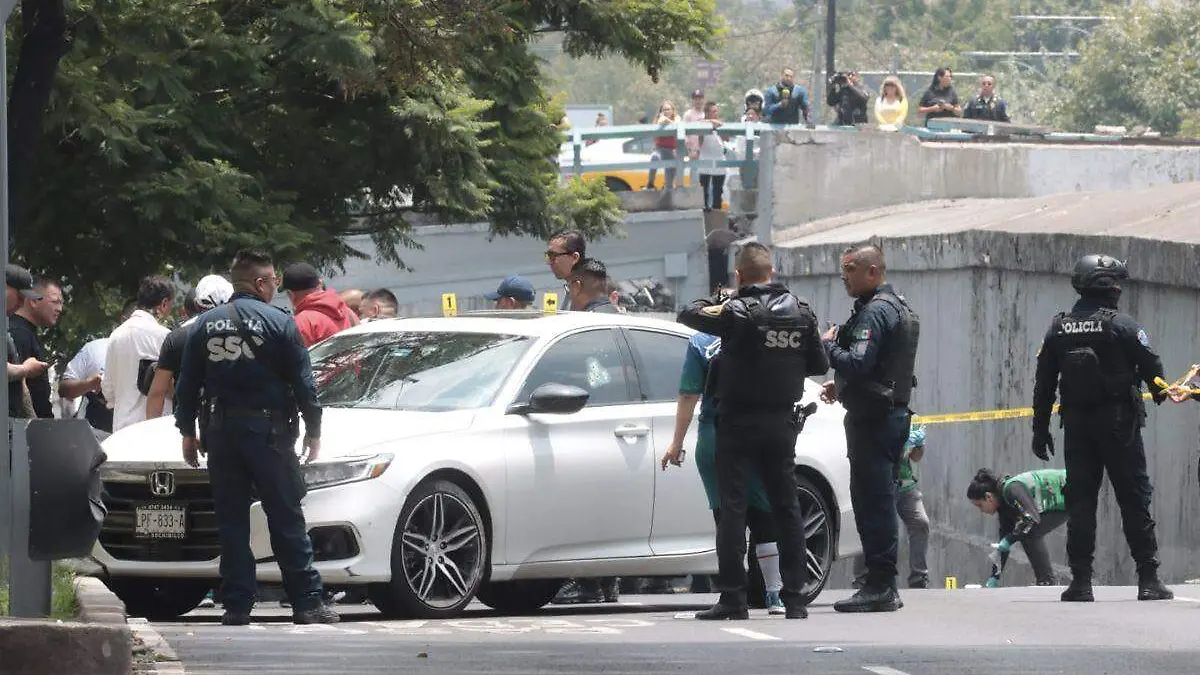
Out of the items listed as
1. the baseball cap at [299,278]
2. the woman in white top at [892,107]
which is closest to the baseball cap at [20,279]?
the baseball cap at [299,278]

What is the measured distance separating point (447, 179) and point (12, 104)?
174 inches

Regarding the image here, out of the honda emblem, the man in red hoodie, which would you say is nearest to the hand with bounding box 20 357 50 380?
the honda emblem

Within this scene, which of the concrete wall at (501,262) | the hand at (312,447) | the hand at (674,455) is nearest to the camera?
the hand at (312,447)

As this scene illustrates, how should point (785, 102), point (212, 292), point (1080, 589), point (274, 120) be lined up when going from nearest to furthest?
point (212, 292), point (1080, 589), point (274, 120), point (785, 102)

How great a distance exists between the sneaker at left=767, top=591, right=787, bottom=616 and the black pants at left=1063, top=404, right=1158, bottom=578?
1.92 meters

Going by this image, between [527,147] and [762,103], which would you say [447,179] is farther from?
[762,103]

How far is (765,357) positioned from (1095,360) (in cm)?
215

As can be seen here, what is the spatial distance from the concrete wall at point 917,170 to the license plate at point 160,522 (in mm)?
17504

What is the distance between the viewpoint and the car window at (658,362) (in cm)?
1195

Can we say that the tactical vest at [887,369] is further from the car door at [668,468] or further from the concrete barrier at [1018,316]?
the concrete barrier at [1018,316]

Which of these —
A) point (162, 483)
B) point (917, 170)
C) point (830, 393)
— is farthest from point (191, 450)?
point (917, 170)

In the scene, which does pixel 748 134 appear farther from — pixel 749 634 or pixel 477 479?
pixel 749 634

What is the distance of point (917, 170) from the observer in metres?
28.2

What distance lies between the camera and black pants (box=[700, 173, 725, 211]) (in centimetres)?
3117
